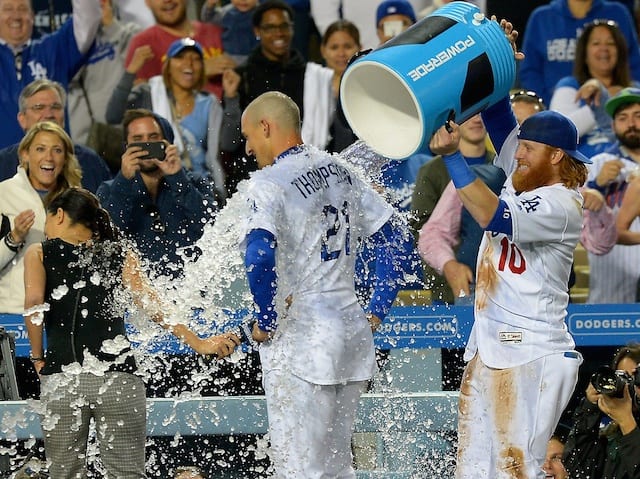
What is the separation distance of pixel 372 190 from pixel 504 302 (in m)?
0.91

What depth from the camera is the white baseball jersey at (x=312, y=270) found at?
19.0 ft

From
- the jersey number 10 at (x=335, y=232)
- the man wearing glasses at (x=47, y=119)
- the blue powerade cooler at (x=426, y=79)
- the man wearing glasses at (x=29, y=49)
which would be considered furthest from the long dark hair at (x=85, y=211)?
the man wearing glasses at (x=29, y=49)

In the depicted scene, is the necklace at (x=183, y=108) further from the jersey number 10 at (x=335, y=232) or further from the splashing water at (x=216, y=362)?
the jersey number 10 at (x=335, y=232)

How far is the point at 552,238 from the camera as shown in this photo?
5629 mm

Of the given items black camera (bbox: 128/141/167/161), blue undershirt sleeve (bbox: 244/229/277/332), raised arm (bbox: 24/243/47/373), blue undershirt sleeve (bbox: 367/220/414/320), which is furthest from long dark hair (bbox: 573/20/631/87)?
raised arm (bbox: 24/243/47/373)

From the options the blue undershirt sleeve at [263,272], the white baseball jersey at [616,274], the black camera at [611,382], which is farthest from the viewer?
the white baseball jersey at [616,274]

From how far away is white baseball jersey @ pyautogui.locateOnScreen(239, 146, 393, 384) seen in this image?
5805 mm

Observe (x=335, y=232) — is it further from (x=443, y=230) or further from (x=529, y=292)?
(x=443, y=230)

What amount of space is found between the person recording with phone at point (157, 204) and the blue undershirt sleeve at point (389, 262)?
196 centimetres

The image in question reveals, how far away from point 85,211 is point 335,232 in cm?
136

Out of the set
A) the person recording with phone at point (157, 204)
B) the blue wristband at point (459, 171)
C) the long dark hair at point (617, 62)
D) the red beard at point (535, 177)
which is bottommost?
the person recording with phone at point (157, 204)

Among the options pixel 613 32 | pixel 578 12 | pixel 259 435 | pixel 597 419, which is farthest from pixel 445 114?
pixel 578 12

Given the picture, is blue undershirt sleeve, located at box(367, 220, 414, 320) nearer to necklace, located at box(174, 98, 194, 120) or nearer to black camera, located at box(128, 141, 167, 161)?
black camera, located at box(128, 141, 167, 161)

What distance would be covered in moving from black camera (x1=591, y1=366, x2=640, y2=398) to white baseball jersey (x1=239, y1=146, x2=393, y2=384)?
1297mm
